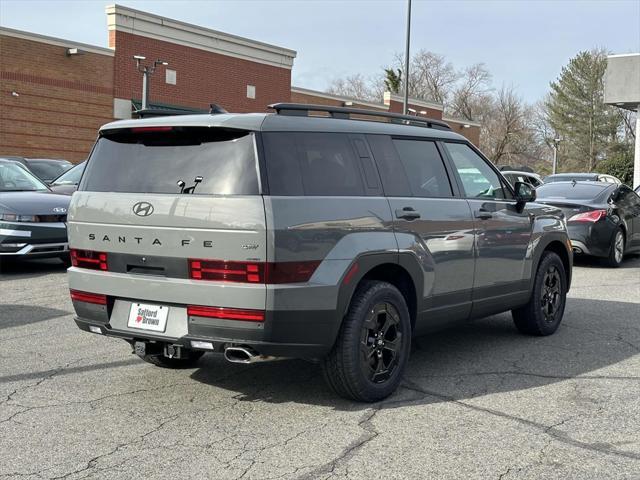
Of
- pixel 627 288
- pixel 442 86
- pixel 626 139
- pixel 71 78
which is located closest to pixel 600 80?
pixel 626 139

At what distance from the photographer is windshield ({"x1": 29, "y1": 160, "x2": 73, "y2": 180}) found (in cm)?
1789

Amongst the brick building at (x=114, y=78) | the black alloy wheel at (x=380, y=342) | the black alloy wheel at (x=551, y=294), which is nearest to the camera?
the black alloy wheel at (x=380, y=342)

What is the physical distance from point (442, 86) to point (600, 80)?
583 inches

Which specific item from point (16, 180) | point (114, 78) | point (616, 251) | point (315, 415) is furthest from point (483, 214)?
point (114, 78)

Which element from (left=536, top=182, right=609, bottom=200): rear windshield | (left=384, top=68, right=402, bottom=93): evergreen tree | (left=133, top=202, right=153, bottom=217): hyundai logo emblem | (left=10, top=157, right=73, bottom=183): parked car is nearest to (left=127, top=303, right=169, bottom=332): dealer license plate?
(left=133, top=202, right=153, bottom=217): hyundai logo emblem

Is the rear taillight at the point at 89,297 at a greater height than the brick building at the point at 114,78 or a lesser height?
lesser

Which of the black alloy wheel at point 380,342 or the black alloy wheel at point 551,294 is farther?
the black alloy wheel at point 551,294

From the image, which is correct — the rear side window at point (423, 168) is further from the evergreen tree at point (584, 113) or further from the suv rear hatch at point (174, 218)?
the evergreen tree at point (584, 113)

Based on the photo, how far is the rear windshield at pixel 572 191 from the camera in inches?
528

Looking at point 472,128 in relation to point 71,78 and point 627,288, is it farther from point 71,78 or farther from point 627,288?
point 627,288

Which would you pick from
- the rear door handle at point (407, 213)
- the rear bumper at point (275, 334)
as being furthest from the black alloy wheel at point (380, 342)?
the rear door handle at point (407, 213)

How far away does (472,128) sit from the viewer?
5734cm

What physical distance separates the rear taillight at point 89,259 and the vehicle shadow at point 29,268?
19.4 feet

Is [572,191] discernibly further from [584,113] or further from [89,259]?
[584,113]
